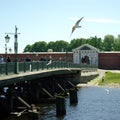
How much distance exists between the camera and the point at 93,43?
639 ft

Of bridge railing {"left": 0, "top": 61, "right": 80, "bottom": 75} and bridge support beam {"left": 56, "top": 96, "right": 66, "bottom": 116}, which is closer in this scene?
bridge railing {"left": 0, "top": 61, "right": 80, "bottom": 75}

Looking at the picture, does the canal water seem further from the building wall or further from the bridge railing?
the building wall

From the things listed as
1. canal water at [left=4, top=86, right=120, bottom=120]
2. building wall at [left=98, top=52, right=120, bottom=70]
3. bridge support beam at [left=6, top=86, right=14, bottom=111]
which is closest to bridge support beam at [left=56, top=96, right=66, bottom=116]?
canal water at [left=4, top=86, right=120, bottom=120]

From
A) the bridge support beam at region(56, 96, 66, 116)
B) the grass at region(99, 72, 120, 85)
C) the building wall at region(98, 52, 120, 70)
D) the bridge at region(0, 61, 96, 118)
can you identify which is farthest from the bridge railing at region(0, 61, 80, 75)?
the building wall at region(98, 52, 120, 70)

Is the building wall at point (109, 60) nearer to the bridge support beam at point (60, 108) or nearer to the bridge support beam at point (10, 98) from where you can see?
the bridge support beam at point (60, 108)

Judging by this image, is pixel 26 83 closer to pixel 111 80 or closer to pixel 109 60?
pixel 111 80

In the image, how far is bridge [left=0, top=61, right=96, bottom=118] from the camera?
31969 millimetres

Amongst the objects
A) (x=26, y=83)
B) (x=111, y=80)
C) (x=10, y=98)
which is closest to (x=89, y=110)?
(x=26, y=83)

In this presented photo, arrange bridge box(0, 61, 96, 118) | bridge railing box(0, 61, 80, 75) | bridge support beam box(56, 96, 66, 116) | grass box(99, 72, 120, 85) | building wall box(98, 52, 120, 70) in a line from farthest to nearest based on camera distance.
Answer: building wall box(98, 52, 120, 70) < grass box(99, 72, 120, 85) < bridge support beam box(56, 96, 66, 116) < bridge box(0, 61, 96, 118) < bridge railing box(0, 61, 80, 75)

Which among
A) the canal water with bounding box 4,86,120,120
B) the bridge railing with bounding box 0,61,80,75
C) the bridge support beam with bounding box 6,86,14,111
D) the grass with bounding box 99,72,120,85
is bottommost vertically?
the canal water with bounding box 4,86,120,120

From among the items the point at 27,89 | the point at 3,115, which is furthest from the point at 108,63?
the point at 3,115

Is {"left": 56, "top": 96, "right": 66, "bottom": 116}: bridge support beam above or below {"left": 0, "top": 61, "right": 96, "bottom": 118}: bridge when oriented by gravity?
below

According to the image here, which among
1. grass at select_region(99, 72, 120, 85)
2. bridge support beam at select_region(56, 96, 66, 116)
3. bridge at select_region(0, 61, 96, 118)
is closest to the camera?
bridge at select_region(0, 61, 96, 118)

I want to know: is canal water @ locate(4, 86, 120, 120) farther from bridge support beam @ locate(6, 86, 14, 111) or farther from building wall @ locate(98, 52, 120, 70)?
building wall @ locate(98, 52, 120, 70)
